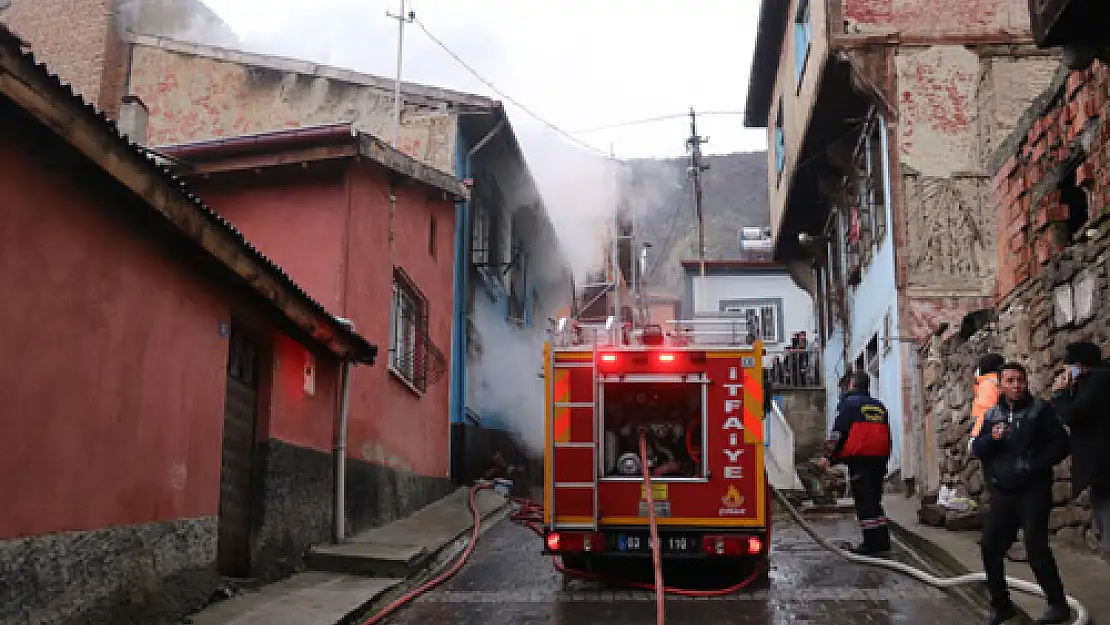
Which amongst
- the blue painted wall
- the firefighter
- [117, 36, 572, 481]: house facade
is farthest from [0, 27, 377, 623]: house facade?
the blue painted wall

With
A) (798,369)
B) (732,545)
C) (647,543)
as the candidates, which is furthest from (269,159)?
(798,369)

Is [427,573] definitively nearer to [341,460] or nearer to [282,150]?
[341,460]

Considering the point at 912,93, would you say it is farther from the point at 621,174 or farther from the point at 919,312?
the point at 621,174

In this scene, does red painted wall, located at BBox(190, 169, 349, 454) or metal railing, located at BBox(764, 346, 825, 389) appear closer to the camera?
red painted wall, located at BBox(190, 169, 349, 454)

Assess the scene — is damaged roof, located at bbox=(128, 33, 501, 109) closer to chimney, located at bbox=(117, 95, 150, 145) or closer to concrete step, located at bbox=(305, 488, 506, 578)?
chimney, located at bbox=(117, 95, 150, 145)

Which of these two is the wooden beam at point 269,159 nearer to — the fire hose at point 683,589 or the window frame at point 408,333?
the window frame at point 408,333

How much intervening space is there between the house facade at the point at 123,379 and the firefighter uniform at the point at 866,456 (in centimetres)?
526

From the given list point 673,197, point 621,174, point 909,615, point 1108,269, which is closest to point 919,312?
point 1108,269

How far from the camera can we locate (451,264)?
17.8 m

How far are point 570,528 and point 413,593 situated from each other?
4.68 ft

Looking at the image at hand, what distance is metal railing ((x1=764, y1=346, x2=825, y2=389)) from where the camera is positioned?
29844 millimetres

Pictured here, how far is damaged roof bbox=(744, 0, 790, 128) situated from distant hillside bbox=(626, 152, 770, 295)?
18.7 m

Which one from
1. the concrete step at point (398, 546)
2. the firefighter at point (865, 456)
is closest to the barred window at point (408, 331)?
the concrete step at point (398, 546)

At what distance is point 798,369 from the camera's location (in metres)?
30.0
